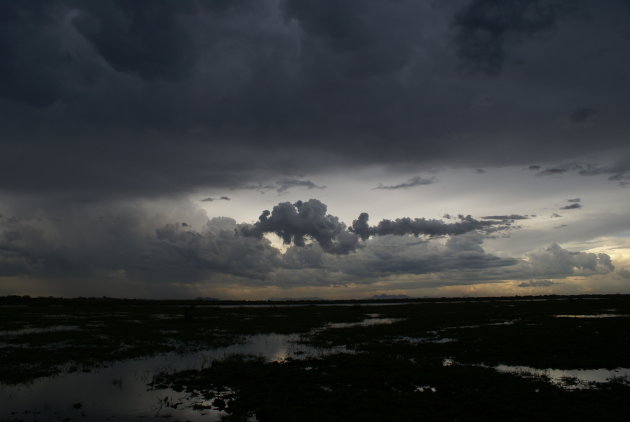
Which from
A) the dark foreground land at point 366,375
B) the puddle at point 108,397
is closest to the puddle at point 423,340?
the dark foreground land at point 366,375

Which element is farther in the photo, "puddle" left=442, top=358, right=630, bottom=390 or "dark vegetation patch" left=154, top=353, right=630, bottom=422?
"puddle" left=442, top=358, right=630, bottom=390

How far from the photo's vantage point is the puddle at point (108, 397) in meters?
15.9

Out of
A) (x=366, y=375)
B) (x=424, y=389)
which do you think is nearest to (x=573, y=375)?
(x=424, y=389)

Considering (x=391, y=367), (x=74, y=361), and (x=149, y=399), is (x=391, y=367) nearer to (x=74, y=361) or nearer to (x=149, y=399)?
(x=149, y=399)

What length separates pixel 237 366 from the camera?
25.2m

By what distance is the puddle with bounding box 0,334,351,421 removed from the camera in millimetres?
15922

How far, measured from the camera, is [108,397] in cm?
1859

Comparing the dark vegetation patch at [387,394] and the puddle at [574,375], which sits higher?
the dark vegetation patch at [387,394]

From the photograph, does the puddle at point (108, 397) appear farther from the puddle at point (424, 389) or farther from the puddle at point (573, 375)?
the puddle at point (573, 375)

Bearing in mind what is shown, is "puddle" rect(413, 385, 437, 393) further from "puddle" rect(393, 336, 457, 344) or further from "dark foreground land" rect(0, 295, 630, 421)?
"puddle" rect(393, 336, 457, 344)

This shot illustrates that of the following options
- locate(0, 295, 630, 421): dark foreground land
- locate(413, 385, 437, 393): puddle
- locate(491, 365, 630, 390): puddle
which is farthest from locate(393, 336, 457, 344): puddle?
locate(413, 385, 437, 393): puddle

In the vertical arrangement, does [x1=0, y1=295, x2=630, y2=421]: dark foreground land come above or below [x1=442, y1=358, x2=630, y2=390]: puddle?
above

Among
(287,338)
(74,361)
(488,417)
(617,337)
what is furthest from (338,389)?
(617,337)

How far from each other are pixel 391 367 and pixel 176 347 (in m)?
19.3
